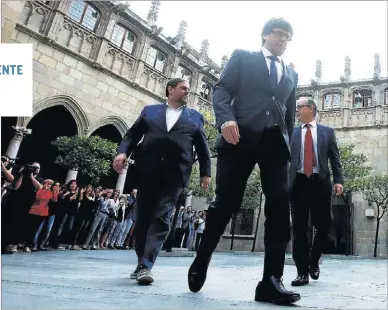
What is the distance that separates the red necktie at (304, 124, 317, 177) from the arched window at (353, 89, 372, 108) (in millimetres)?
20561

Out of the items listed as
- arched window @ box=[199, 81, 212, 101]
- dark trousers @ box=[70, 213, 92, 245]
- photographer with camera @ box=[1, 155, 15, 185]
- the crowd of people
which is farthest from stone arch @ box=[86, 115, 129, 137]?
photographer with camera @ box=[1, 155, 15, 185]

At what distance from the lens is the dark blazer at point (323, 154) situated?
388cm

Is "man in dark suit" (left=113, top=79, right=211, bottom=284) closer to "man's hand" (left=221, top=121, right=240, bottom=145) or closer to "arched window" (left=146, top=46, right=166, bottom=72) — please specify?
"man's hand" (left=221, top=121, right=240, bottom=145)

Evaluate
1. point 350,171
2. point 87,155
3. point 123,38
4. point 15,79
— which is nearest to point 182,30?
point 123,38

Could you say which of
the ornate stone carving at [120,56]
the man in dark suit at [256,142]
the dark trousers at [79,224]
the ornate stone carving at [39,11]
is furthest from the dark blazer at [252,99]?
→ the ornate stone carving at [120,56]

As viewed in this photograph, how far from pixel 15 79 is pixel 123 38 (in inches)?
643

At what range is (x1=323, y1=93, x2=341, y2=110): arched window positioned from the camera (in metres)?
22.9

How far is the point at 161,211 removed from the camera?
3.22 metres

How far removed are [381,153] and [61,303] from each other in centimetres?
2247

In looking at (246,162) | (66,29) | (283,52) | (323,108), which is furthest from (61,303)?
(323,108)

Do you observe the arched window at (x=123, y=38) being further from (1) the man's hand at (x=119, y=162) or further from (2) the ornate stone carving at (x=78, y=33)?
(1) the man's hand at (x=119, y=162)

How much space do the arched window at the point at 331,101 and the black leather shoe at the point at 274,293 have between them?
22.9m

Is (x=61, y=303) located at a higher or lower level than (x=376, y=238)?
lower

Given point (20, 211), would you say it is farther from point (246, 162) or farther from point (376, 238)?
point (376, 238)
